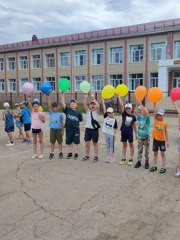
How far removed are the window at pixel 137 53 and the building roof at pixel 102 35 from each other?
1.29 m

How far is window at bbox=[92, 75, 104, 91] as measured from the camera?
30.8m

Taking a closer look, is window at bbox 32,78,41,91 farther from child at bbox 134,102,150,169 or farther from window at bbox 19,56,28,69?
child at bbox 134,102,150,169

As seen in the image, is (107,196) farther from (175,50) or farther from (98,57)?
(98,57)

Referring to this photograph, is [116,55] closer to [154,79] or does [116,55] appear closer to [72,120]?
[154,79]

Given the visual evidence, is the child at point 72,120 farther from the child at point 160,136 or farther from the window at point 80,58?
the window at point 80,58

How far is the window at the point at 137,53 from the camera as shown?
1094 inches

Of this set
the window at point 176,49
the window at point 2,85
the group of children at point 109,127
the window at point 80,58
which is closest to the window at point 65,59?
the window at point 80,58

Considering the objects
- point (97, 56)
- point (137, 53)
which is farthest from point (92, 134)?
point (97, 56)

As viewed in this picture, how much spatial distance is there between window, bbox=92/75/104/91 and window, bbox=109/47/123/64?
2.26 m

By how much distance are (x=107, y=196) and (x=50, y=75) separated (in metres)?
31.4

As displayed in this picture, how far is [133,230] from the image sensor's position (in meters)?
3.18

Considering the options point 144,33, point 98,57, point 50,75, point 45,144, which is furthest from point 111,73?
point 45,144

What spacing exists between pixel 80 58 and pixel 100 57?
9.09ft

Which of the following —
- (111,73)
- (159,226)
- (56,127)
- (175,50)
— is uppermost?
(175,50)
